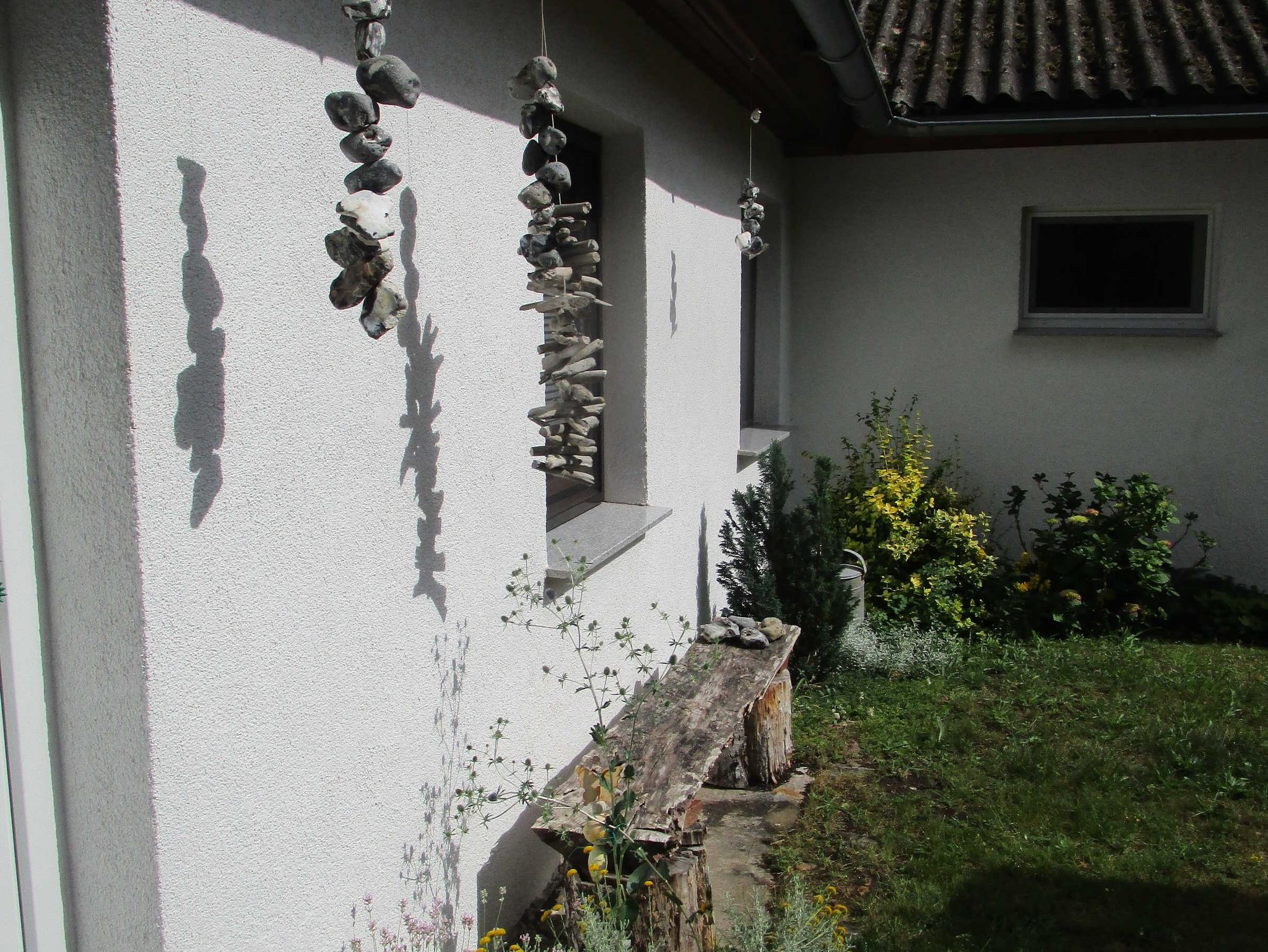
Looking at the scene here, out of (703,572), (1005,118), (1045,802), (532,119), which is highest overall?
(1005,118)

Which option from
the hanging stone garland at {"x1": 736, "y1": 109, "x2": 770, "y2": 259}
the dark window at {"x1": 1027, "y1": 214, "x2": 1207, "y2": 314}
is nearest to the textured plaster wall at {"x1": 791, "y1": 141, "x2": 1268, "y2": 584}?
the dark window at {"x1": 1027, "y1": 214, "x2": 1207, "y2": 314}

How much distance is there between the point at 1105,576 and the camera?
6.35 meters

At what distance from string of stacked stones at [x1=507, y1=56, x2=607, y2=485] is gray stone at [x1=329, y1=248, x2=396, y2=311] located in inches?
29.1

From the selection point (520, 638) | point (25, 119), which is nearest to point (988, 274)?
point (520, 638)

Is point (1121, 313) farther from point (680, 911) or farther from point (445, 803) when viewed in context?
point (445, 803)

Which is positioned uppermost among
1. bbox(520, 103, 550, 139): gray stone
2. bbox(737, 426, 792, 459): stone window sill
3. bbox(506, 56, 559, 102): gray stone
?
bbox(506, 56, 559, 102): gray stone

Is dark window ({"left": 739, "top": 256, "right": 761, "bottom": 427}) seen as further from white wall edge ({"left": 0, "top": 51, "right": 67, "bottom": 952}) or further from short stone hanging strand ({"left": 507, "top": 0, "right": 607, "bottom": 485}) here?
white wall edge ({"left": 0, "top": 51, "right": 67, "bottom": 952})

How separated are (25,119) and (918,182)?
625cm

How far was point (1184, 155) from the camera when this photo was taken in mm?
6758

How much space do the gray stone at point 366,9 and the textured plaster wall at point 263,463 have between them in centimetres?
21

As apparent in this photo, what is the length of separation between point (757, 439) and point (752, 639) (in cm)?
Answer: 231

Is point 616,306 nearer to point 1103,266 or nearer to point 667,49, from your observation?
point 667,49

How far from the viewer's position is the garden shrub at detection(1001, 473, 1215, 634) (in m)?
6.30

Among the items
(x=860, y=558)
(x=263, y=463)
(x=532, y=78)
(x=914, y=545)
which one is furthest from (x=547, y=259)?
(x=914, y=545)
